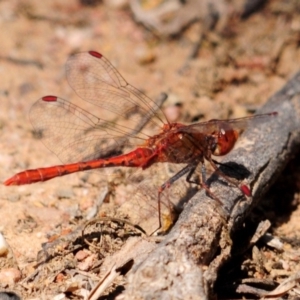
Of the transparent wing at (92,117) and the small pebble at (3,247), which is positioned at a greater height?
the transparent wing at (92,117)

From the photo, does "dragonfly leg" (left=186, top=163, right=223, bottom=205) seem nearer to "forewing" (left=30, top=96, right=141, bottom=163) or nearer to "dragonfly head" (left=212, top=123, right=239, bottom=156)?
"dragonfly head" (left=212, top=123, right=239, bottom=156)

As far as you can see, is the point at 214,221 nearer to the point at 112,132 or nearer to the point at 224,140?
the point at 224,140

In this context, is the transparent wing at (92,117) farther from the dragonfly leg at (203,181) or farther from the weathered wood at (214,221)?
the weathered wood at (214,221)

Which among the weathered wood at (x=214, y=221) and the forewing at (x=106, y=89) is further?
the forewing at (x=106, y=89)

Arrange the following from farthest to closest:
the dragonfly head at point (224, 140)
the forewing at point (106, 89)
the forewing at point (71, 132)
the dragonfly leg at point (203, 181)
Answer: the forewing at point (106, 89)
the forewing at point (71, 132)
the dragonfly head at point (224, 140)
the dragonfly leg at point (203, 181)

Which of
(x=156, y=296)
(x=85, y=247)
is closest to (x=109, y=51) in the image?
(x=85, y=247)

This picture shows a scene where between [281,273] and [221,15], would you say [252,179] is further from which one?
[221,15]

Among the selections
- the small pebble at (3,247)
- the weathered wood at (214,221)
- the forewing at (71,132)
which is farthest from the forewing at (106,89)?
the small pebble at (3,247)
